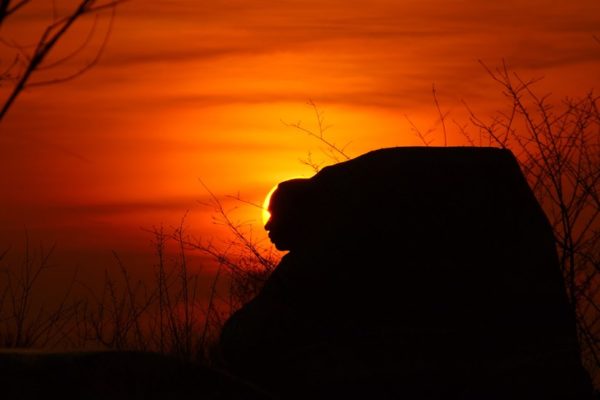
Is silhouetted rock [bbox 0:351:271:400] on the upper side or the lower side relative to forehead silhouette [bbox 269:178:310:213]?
lower

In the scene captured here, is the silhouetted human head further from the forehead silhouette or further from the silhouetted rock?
the silhouetted rock

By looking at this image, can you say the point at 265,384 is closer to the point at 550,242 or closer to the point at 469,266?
the point at 469,266

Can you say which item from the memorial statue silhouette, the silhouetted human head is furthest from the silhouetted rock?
the silhouetted human head

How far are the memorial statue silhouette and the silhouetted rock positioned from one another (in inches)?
67.9

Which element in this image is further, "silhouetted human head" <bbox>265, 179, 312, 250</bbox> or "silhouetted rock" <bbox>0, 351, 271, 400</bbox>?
"silhouetted human head" <bbox>265, 179, 312, 250</bbox>

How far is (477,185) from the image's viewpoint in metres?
5.52

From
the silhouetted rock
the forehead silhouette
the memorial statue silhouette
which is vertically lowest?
the silhouetted rock

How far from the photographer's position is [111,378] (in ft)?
A: 11.0

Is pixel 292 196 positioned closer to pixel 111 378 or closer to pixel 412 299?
pixel 412 299

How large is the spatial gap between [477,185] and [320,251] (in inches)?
41.7

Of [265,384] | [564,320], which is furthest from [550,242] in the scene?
[265,384]

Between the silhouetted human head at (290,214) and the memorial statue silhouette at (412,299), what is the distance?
5 centimetres

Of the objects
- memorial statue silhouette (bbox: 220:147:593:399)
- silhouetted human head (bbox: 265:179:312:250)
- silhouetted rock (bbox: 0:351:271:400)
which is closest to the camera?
silhouetted rock (bbox: 0:351:271:400)

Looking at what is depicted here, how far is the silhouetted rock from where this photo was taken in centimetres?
330
